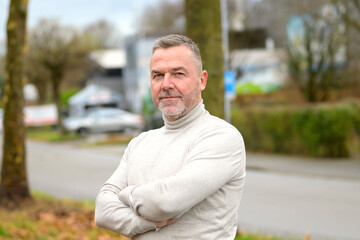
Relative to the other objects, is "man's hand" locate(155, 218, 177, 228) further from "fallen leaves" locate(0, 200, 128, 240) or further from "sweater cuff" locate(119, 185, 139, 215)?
"fallen leaves" locate(0, 200, 128, 240)

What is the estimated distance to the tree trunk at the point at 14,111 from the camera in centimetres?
929

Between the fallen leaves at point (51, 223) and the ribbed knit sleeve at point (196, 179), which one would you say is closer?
the ribbed knit sleeve at point (196, 179)

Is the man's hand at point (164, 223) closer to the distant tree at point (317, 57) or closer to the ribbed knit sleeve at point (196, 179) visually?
the ribbed knit sleeve at point (196, 179)

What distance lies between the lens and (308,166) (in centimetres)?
1639

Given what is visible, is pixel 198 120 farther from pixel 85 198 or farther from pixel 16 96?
pixel 85 198

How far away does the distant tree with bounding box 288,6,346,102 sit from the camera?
2531 cm

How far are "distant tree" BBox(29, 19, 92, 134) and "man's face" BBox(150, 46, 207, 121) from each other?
111 ft

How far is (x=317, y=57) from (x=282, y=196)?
15.6 m

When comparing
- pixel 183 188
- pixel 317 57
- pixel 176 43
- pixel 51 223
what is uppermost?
pixel 176 43

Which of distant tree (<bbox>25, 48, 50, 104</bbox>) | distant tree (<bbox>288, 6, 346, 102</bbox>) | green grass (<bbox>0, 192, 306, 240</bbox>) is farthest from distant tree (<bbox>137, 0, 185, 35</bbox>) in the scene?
green grass (<bbox>0, 192, 306, 240</bbox>)

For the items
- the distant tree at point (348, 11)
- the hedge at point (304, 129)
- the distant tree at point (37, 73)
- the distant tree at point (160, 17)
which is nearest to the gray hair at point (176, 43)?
the hedge at point (304, 129)

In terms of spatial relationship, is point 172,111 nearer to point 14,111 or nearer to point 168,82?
point 168,82

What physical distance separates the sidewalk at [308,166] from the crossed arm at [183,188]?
12188 mm

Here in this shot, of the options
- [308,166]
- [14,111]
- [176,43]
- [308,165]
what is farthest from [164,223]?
[308,165]
